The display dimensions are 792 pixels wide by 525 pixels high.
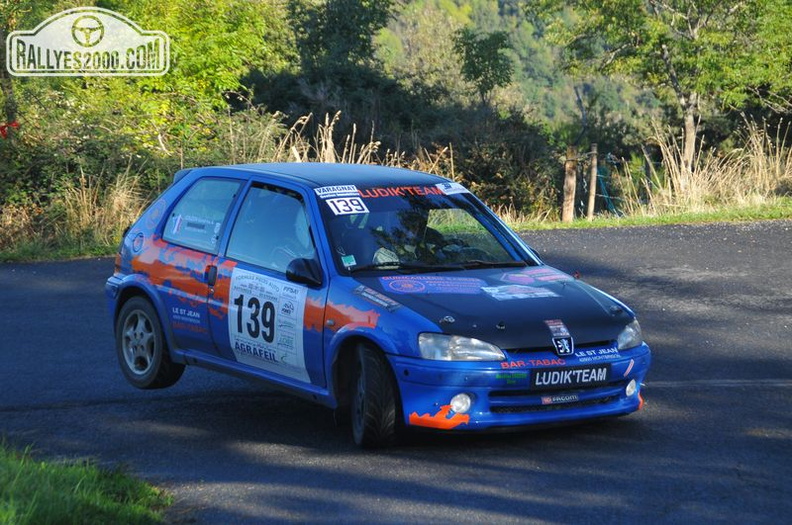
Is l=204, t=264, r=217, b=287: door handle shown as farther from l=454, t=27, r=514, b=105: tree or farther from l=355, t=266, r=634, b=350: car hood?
l=454, t=27, r=514, b=105: tree

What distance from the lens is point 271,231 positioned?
767cm

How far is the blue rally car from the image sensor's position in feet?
21.5

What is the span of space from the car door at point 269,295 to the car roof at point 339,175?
152 millimetres

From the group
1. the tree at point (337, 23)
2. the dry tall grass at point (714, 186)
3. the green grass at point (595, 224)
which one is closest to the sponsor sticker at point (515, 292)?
the green grass at point (595, 224)

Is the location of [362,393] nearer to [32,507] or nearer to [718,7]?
[32,507]

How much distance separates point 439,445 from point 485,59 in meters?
39.7

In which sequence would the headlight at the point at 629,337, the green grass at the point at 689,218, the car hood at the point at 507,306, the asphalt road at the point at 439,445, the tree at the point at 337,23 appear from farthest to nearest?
the tree at the point at 337,23, the green grass at the point at 689,218, the headlight at the point at 629,337, the car hood at the point at 507,306, the asphalt road at the point at 439,445

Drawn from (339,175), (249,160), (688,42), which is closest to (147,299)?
(339,175)

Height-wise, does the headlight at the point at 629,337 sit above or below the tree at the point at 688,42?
below

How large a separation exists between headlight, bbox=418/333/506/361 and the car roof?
1.59 meters

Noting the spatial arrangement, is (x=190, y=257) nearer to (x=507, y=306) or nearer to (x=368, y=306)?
(x=368, y=306)

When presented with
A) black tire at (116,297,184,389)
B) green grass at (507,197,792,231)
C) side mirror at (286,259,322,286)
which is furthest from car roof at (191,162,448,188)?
green grass at (507,197,792,231)

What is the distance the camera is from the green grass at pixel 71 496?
5.09 metres

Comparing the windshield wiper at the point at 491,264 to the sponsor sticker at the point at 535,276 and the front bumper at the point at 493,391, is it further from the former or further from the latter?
the front bumper at the point at 493,391
